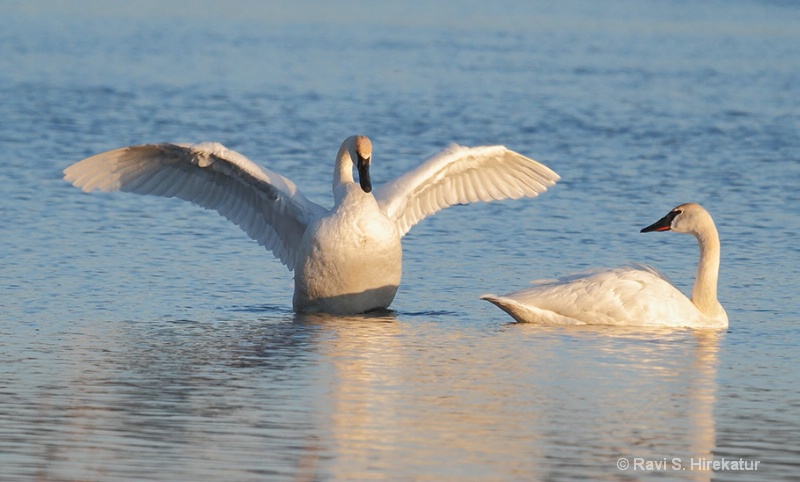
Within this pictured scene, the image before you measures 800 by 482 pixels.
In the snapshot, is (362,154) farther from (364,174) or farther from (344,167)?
(344,167)

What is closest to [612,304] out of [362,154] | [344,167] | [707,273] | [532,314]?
[532,314]

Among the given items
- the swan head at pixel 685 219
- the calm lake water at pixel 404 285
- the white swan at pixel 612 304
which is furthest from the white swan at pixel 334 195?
the swan head at pixel 685 219

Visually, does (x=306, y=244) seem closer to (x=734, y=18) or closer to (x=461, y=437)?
(x=461, y=437)

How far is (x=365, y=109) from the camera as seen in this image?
75.2 ft

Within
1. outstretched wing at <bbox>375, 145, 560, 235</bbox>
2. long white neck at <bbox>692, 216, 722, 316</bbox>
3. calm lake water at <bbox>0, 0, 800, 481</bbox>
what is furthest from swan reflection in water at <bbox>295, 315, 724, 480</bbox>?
outstretched wing at <bbox>375, 145, 560, 235</bbox>

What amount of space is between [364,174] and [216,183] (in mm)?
1558

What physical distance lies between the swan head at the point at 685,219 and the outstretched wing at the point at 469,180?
122 centimetres

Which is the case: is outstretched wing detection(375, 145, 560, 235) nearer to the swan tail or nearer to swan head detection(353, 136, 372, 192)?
swan head detection(353, 136, 372, 192)

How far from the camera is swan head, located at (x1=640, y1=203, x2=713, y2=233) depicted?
464 inches

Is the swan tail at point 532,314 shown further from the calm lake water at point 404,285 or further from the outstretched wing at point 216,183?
the outstretched wing at point 216,183

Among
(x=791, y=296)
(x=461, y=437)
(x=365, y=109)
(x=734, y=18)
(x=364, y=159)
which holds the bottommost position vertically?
(x=461, y=437)

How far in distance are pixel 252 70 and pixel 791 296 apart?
57.2ft

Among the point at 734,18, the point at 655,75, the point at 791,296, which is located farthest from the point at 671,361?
the point at 734,18

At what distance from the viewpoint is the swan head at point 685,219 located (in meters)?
11.8
